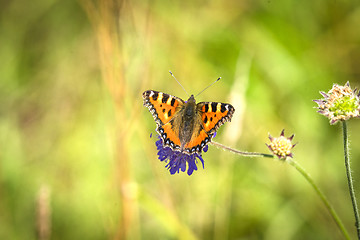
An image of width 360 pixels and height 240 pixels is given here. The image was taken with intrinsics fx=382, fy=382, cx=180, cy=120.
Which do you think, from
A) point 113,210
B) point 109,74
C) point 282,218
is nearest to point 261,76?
point 282,218

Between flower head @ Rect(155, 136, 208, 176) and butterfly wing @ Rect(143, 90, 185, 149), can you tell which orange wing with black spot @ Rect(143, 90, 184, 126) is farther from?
flower head @ Rect(155, 136, 208, 176)

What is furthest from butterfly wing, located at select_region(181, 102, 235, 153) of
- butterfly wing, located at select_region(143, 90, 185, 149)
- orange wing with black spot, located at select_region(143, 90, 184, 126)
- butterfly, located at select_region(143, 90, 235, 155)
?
orange wing with black spot, located at select_region(143, 90, 184, 126)

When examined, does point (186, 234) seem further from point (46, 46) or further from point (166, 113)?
point (46, 46)

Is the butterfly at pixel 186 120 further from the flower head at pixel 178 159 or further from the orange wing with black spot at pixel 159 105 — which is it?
the flower head at pixel 178 159

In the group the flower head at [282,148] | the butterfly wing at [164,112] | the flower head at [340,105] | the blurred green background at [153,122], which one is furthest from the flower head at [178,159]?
the flower head at [340,105]

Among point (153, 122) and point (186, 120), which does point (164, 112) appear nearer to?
point (186, 120)

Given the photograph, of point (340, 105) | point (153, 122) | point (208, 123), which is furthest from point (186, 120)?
point (153, 122)
